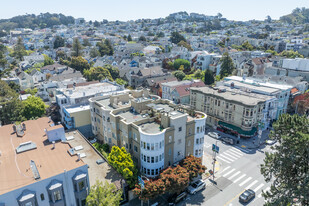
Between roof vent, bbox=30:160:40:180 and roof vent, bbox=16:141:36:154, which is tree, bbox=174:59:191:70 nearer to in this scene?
roof vent, bbox=16:141:36:154

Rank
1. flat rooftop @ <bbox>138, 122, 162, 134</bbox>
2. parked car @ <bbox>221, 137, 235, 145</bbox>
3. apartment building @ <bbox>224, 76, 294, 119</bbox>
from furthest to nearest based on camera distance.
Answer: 1. apartment building @ <bbox>224, 76, 294, 119</bbox>
2. parked car @ <bbox>221, 137, 235, 145</bbox>
3. flat rooftop @ <bbox>138, 122, 162, 134</bbox>

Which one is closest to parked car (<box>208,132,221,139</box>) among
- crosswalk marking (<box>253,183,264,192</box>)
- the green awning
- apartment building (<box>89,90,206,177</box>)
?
the green awning

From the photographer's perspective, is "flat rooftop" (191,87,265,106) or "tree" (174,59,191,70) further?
"tree" (174,59,191,70)

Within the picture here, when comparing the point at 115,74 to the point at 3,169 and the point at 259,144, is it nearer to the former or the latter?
the point at 259,144

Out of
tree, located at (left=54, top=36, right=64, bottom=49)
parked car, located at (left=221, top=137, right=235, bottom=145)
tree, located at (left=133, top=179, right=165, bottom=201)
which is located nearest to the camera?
tree, located at (left=133, top=179, right=165, bottom=201)

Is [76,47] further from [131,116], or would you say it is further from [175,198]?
[175,198]

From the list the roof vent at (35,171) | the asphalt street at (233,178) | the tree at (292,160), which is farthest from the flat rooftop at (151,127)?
the tree at (292,160)

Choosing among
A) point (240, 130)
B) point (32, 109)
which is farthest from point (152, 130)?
point (32, 109)

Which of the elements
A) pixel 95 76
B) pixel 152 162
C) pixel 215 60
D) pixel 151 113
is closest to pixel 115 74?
pixel 95 76
